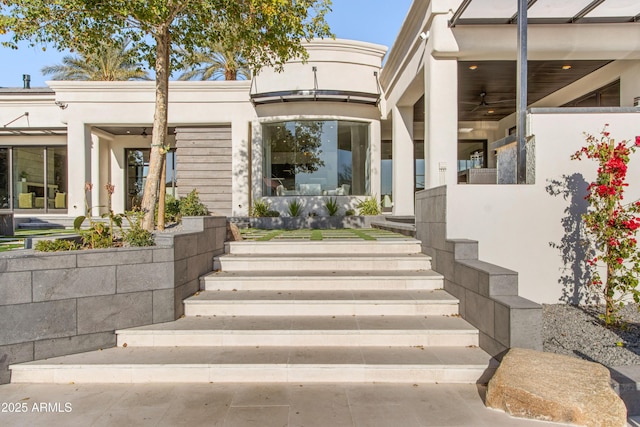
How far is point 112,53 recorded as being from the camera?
589 inches

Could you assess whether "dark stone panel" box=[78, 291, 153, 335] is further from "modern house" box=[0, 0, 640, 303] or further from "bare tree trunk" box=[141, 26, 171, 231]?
"modern house" box=[0, 0, 640, 303]

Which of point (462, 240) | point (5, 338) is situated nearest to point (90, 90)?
point (5, 338)

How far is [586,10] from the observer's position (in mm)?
6480

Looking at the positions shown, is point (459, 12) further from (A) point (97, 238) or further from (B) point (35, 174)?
(B) point (35, 174)

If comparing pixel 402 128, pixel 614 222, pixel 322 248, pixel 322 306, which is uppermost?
pixel 402 128

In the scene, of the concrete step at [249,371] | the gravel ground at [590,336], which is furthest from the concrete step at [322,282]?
the concrete step at [249,371]

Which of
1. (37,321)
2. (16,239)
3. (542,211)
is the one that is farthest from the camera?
(16,239)

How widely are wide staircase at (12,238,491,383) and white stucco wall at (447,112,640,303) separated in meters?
1.05

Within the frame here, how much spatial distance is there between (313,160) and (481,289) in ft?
28.1

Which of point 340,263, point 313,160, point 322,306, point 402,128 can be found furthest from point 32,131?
point 322,306

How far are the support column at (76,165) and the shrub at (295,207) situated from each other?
22.5 feet

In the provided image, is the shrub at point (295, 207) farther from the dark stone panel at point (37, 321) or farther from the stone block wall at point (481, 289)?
the dark stone panel at point (37, 321)

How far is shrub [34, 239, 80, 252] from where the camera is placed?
375 centimetres

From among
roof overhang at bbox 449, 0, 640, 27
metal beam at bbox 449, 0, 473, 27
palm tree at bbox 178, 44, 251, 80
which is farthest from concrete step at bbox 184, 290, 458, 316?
palm tree at bbox 178, 44, 251, 80
